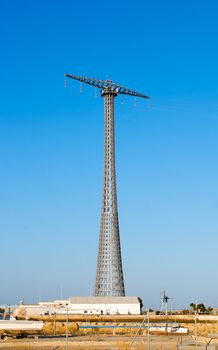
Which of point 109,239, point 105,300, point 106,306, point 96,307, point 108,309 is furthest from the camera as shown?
point 109,239

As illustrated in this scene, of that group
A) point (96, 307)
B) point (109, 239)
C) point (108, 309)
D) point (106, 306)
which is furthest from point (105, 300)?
point (109, 239)

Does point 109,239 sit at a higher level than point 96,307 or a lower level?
higher

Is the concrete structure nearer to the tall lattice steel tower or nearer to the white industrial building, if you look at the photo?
the white industrial building

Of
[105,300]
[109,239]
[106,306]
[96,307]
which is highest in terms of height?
[109,239]

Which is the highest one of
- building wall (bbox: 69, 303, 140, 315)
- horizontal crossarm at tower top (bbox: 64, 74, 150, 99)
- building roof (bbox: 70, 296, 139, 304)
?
horizontal crossarm at tower top (bbox: 64, 74, 150, 99)

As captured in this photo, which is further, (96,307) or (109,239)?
(109,239)

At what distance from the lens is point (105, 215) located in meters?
100

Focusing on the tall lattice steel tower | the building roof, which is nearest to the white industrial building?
the building roof

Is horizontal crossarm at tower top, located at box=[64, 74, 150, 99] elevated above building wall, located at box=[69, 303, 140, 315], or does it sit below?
above

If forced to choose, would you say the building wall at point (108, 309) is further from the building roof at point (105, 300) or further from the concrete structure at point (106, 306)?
the building roof at point (105, 300)

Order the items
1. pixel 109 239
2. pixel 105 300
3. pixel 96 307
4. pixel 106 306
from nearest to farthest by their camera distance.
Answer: pixel 106 306 < pixel 96 307 < pixel 105 300 < pixel 109 239

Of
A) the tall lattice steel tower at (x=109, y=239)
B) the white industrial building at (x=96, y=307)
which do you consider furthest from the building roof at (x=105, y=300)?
the tall lattice steel tower at (x=109, y=239)

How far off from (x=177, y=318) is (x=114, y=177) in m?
28.9

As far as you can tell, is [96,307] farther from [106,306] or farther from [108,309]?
[108,309]
